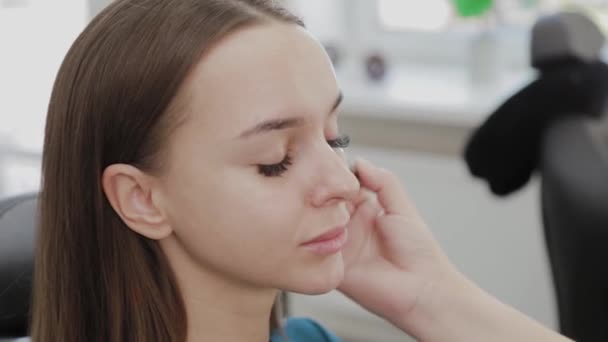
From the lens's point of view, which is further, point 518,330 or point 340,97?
point 518,330

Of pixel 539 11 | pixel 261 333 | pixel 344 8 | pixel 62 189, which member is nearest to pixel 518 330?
pixel 261 333

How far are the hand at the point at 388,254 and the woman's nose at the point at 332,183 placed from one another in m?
0.26

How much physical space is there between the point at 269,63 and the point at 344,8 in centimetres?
224

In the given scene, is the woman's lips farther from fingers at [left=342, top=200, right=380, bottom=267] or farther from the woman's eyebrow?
fingers at [left=342, top=200, right=380, bottom=267]

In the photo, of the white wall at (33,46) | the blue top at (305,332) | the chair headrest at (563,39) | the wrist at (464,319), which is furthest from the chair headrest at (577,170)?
the white wall at (33,46)

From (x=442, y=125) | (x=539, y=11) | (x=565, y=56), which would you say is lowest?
(x=442, y=125)

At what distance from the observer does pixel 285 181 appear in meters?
1.05

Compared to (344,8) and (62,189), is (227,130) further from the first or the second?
(344,8)

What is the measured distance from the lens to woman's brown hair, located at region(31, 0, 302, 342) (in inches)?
40.2

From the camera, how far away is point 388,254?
1.34 m

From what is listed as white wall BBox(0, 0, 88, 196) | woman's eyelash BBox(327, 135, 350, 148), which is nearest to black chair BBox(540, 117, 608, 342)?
woman's eyelash BBox(327, 135, 350, 148)

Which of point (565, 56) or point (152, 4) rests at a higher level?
point (152, 4)

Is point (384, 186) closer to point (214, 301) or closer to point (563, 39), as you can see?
point (214, 301)

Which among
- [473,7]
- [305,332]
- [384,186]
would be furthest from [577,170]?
[473,7]
